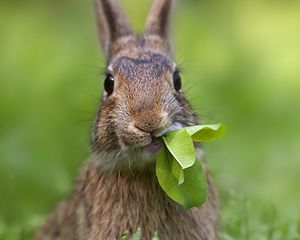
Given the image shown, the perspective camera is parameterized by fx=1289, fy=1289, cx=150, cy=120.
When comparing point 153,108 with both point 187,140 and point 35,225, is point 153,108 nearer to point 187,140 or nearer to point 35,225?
point 187,140

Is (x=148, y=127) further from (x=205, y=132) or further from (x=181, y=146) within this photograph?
(x=205, y=132)

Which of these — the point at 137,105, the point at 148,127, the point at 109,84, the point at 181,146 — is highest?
the point at 109,84

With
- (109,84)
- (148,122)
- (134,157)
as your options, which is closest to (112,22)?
(109,84)

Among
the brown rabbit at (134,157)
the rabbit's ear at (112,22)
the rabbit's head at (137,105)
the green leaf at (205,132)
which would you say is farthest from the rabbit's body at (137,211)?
the rabbit's ear at (112,22)

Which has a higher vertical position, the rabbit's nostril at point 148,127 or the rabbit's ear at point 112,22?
the rabbit's ear at point 112,22

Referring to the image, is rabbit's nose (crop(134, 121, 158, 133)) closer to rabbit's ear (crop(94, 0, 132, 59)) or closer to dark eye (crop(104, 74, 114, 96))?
dark eye (crop(104, 74, 114, 96))

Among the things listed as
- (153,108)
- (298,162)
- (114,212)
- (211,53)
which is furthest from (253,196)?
(211,53)

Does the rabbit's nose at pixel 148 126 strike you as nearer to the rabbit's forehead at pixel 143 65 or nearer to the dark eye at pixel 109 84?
the rabbit's forehead at pixel 143 65
